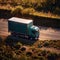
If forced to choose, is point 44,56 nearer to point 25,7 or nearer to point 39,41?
point 39,41

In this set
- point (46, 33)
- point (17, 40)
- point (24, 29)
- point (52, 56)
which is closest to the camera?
point (52, 56)

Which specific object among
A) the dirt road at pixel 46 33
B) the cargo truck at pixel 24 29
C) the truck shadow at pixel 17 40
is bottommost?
the truck shadow at pixel 17 40

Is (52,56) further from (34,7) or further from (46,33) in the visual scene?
(34,7)

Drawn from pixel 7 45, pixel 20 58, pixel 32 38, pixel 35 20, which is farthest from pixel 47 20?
pixel 20 58

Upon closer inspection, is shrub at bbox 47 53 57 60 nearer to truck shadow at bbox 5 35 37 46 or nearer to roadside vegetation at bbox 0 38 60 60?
roadside vegetation at bbox 0 38 60 60

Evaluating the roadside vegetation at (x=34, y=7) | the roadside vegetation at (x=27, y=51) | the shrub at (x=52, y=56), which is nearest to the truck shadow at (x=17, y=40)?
the roadside vegetation at (x=27, y=51)

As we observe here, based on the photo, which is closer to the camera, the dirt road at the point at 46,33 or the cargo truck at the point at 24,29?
the cargo truck at the point at 24,29

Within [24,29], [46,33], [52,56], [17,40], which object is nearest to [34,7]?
[46,33]

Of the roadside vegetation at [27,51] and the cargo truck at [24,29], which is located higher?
the cargo truck at [24,29]

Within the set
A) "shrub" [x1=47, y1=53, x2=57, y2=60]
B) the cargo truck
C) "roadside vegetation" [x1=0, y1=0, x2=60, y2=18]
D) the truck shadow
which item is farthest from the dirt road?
"shrub" [x1=47, y1=53, x2=57, y2=60]

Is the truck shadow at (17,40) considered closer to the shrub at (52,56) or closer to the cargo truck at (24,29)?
the cargo truck at (24,29)

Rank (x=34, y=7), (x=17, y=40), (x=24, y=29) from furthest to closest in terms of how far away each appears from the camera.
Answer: (x=34, y=7) < (x=17, y=40) < (x=24, y=29)

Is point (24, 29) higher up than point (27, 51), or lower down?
higher up

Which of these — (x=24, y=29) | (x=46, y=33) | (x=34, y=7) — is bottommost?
(x=46, y=33)
